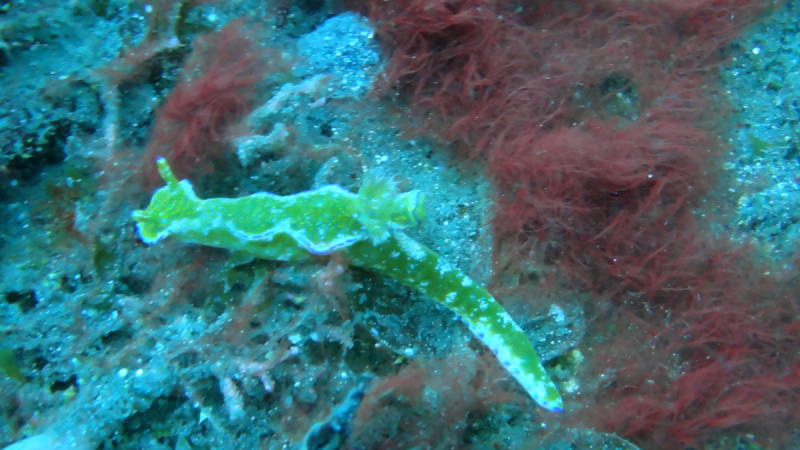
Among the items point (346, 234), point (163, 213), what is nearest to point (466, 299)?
point (346, 234)

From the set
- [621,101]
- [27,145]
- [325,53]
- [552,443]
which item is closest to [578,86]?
[621,101]

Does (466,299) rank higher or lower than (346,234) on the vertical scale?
lower

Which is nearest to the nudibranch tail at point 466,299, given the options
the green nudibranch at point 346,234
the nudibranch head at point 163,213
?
the green nudibranch at point 346,234

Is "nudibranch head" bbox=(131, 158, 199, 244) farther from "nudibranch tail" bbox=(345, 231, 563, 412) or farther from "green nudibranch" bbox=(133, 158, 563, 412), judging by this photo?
"nudibranch tail" bbox=(345, 231, 563, 412)

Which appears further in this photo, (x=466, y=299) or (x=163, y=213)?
(x=466, y=299)

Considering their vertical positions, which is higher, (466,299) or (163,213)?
(163,213)

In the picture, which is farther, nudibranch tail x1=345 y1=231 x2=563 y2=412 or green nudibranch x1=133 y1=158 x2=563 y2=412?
nudibranch tail x1=345 y1=231 x2=563 y2=412

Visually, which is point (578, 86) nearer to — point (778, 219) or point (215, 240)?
point (778, 219)

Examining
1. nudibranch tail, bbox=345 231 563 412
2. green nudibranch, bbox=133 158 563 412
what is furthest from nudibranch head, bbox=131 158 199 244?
nudibranch tail, bbox=345 231 563 412

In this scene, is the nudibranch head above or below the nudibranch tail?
above

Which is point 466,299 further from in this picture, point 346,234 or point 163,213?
point 163,213
